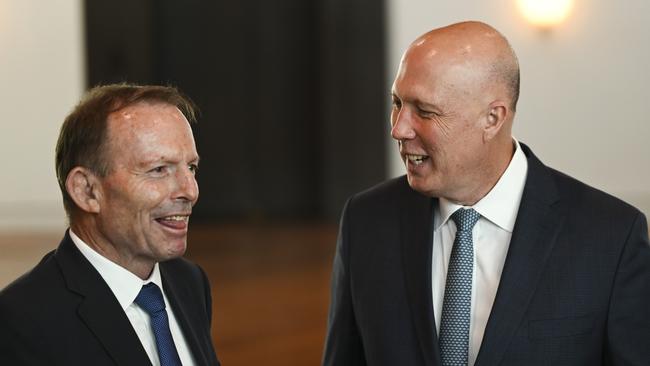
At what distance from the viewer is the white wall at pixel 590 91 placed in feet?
26.9

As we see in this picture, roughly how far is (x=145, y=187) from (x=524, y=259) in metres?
0.88

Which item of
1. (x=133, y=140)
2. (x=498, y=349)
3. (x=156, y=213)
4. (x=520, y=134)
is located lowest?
(x=520, y=134)

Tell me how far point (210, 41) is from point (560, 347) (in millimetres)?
8882

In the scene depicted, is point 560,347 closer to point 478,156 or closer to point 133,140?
point 478,156

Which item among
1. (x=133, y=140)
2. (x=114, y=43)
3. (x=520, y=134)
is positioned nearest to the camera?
(x=133, y=140)

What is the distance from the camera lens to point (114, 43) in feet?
35.2

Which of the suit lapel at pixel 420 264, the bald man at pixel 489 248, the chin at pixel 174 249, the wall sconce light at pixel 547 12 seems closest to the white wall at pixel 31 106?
the wall sconce light at pixel 547 12

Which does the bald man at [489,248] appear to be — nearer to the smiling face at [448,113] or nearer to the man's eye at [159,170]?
the smiling face at [448,113]

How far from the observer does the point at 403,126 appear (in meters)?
2.41

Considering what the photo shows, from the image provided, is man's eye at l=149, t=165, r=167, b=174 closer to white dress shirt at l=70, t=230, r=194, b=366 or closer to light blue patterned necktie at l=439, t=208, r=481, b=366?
white dress shirt at l=70, t=230, r=194, b=366

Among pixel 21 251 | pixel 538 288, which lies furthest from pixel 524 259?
pixel 21 251

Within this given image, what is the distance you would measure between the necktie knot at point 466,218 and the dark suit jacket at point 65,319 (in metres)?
0.82

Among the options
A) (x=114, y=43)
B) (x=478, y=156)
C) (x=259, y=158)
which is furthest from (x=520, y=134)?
(x=478, y=156)

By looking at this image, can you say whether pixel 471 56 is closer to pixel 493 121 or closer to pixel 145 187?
pixel 493 121
